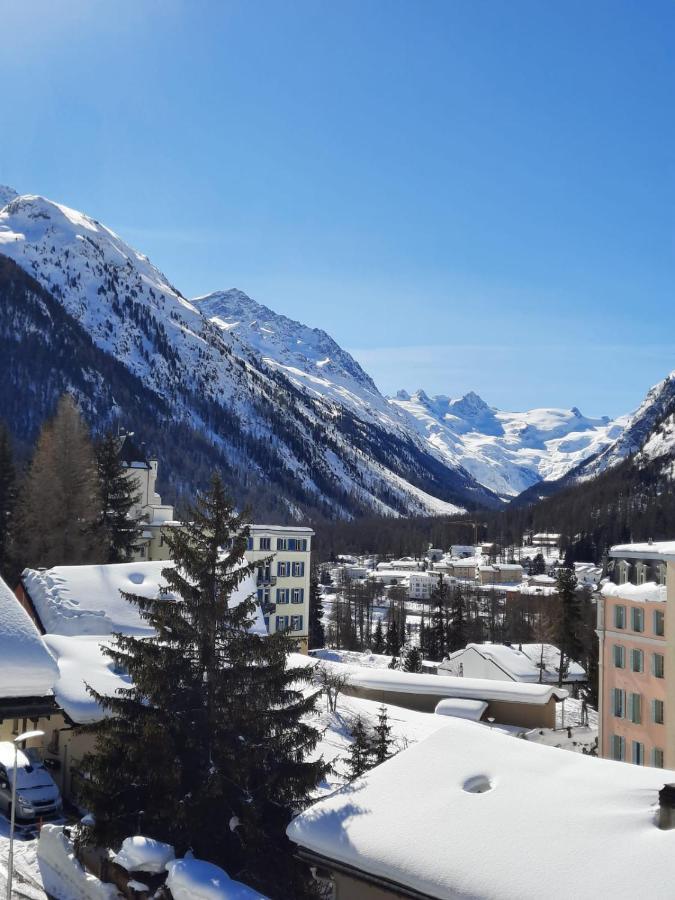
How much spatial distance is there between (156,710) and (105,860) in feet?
10.2

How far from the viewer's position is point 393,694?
48781 millimetres

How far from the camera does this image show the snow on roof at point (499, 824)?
10.1 m

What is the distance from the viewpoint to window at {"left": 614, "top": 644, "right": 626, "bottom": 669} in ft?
118

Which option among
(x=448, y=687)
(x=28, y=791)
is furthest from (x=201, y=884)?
(x=448, y=687)

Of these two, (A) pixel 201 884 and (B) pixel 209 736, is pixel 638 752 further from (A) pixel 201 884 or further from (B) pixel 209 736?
(A) pixel 201 884

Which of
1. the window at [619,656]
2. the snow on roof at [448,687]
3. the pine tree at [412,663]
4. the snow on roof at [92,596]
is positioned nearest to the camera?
the snow on roof at [92,596]

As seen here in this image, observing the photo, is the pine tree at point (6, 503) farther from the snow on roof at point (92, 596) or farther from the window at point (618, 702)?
the window at point (618, 702)

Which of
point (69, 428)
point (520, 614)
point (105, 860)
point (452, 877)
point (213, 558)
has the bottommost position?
point (520, 614)

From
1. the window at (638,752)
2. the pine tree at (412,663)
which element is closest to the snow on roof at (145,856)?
the window at (638,752)

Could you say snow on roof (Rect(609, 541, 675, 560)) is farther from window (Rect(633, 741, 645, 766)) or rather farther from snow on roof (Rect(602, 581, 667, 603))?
window (Rect(633, 741, 645, 766))

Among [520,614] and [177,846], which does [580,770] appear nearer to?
[177,846]

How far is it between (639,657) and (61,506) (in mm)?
34599

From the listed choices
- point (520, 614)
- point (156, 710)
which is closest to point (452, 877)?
point (156, 710)

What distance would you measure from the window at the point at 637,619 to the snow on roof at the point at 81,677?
21.4 m
